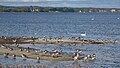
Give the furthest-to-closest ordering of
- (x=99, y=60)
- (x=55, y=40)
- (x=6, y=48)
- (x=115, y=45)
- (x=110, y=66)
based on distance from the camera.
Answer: (x=55, y=40) → (x=115, y=45) → (x=6, y=48) → (x=99, y=60) → (x=110, y=66)

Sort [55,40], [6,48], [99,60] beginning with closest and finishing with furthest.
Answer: [99,60], [6,48], [55,40]

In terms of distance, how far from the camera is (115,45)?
239ft

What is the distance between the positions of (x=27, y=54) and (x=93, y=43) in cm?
2010

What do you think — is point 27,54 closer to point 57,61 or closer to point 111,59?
point 57,61

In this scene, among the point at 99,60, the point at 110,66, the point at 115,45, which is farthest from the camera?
the point at 115,45

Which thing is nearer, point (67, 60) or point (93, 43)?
point (67, 60)

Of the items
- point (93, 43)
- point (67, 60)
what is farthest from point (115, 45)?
point (67, 60)

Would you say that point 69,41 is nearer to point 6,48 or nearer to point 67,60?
point 6,48

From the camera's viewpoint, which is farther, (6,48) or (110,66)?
(6,48)

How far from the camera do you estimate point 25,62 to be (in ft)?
169

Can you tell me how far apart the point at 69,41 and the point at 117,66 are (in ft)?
86.0

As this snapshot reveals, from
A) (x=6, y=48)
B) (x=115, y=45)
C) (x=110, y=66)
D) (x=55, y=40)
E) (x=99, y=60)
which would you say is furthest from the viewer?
(x=55, y=40)

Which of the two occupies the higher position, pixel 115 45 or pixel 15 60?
pixel 15 60

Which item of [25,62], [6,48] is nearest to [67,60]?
[25,62]
